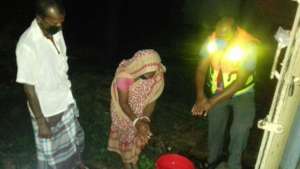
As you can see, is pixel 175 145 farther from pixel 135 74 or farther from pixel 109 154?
pixel 135 74

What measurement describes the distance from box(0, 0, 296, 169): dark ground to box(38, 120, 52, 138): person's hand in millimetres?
1215

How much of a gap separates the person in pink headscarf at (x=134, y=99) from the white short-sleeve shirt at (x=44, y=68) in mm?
568

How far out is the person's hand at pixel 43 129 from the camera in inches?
162

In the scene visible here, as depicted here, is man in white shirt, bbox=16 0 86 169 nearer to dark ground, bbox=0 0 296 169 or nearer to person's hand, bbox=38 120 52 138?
person's hand, bbox=38 120 52 138

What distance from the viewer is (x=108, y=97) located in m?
6.80

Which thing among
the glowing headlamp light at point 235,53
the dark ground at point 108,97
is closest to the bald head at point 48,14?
the glowing headlamp light at point 235,53

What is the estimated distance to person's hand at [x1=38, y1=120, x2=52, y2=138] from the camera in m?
4.11

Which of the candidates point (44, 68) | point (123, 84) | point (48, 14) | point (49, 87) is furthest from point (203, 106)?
point (48, 14)

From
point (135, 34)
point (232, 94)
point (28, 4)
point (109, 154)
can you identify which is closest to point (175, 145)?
point (109, 154)

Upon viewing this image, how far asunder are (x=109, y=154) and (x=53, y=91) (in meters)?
1.70

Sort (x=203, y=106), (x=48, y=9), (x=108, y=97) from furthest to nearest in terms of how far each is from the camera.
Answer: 1. (x=108, y=97)
2. (x=203, y=106)
3. (x=48, y=9)

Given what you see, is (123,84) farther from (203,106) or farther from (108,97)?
(108,97)

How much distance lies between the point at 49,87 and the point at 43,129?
0.43m

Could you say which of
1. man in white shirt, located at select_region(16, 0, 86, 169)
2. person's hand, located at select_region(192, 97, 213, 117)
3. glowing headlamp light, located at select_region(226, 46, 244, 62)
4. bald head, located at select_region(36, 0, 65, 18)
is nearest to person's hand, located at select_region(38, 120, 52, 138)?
man in white shirt, located at select_region(16, 0, 86, 169)
